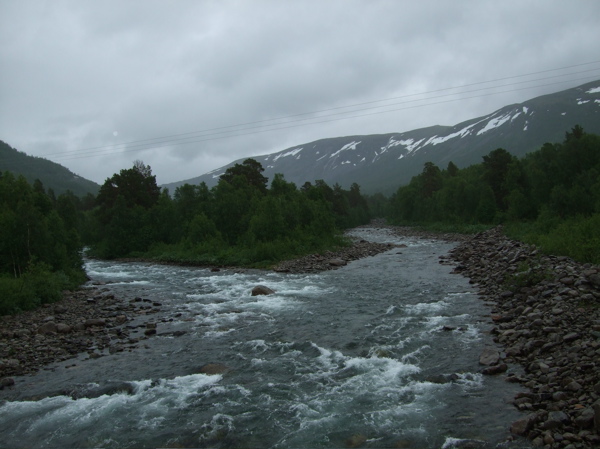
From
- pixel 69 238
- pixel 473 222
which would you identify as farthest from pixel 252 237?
pixel 473 222

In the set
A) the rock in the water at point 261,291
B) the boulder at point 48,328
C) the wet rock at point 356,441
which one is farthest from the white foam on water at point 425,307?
Answer: the boulder at point 48,328

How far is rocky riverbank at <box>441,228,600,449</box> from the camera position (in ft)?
26.5

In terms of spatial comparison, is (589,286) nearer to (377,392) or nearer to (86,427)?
(377,392)

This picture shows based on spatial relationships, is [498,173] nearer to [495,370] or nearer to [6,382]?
[495,370]

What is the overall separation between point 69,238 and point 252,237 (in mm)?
17945

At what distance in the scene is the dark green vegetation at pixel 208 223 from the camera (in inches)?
1759

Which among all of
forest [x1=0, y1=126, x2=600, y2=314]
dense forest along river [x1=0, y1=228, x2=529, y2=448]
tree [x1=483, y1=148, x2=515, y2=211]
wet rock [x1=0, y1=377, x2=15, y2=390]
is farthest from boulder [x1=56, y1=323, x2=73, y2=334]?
tree [x1=483, y1=148, x2=515, y2=211]

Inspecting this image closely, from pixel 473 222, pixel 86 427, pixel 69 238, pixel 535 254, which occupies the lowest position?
pixel 473 222

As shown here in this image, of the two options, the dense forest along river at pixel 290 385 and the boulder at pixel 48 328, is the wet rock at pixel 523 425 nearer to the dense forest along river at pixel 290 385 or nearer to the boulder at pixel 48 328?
the dense forest along river at pixel 290 385

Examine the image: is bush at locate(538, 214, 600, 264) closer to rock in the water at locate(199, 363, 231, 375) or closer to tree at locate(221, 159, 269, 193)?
rock in the water at locate(199, 363, 231, 375)

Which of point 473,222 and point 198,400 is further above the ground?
point 198,400

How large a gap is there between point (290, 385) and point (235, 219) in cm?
4304

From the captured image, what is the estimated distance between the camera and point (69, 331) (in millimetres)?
17859

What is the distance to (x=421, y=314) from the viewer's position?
18047mm
